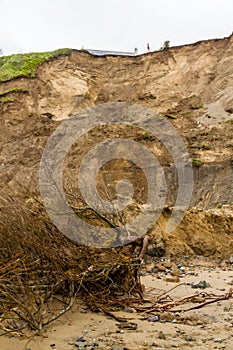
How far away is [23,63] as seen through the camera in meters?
23.4

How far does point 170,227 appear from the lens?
375 inches

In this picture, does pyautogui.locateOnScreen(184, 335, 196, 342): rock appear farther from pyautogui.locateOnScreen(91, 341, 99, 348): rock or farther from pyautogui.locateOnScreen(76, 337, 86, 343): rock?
pyautogui.locateOnScreen(76, 337, 86, 343): rock

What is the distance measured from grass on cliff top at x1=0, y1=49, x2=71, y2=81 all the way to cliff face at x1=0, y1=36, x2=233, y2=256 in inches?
13.9

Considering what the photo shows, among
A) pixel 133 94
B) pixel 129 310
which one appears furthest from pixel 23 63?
pixel 129 310

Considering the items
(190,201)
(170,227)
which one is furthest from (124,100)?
(170,227)

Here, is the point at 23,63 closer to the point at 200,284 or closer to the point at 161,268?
the point at 161,268

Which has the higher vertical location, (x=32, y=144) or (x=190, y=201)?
(x=32, y=144)

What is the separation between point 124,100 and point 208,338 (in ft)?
60.1

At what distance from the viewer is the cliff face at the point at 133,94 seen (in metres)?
18.0

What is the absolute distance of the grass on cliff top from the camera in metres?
22.5

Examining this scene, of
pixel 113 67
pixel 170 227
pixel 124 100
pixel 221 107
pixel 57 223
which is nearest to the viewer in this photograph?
pixel 57 223

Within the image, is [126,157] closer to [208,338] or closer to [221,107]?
[221,107]

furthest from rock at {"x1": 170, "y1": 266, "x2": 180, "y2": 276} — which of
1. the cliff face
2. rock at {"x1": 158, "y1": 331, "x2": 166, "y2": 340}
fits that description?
the cliff face

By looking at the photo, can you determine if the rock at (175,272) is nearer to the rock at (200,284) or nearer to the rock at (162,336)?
the rock at (200,284)
